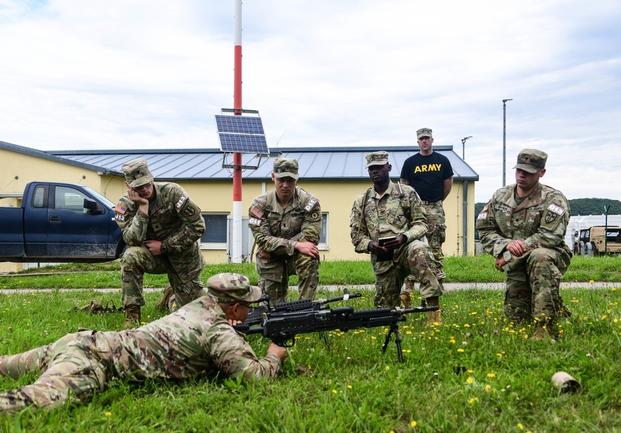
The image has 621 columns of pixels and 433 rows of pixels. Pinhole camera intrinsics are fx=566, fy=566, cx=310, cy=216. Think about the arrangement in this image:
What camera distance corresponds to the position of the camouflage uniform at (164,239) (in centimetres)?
626

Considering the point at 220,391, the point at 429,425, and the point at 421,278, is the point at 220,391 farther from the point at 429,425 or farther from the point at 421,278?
the point at 421,278

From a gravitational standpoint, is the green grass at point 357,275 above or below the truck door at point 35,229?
below

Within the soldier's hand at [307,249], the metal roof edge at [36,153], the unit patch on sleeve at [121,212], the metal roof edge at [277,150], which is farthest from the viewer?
the metal roof edge at [277,150]

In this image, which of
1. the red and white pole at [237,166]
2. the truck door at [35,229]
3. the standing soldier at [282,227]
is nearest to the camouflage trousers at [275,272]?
the standing soldier at [282,227]

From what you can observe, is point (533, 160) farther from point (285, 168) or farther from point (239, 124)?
point (239, 124)

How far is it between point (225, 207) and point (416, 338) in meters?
16.1

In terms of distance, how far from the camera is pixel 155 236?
6598 millimetres

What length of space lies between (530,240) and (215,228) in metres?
16.2

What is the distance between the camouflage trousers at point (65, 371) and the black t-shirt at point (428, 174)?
568 centimetres

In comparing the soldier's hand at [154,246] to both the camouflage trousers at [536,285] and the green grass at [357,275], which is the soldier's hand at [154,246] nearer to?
the camouflage trousers at [536,285]

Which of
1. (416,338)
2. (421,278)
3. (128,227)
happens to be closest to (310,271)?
(421,278)

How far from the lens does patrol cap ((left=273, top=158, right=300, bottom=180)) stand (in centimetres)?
634

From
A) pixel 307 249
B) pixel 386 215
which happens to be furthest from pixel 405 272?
pixel 307 249

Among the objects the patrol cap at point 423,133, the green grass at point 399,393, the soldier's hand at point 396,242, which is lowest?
the green grass at point 399,393
